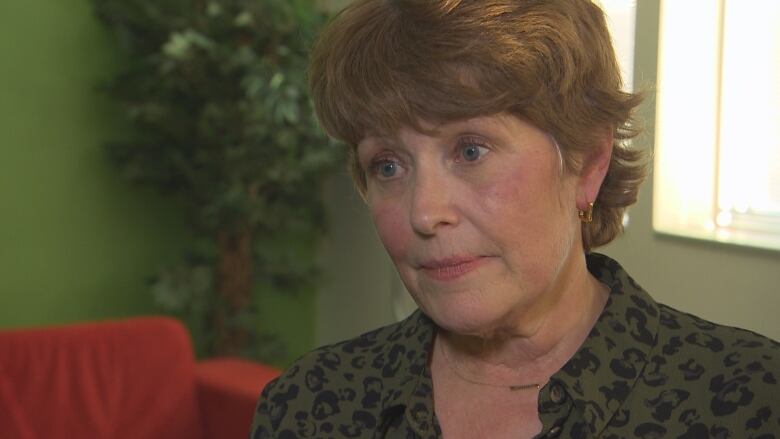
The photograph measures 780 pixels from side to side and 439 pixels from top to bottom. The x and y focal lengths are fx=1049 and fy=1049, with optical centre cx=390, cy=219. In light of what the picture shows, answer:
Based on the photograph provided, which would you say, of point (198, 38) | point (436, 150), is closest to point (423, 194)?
point (436, 150)

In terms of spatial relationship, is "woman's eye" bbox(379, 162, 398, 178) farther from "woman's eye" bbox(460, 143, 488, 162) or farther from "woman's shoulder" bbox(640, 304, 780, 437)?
"woman's shoulder" bbox(640, 304, 780, 437)

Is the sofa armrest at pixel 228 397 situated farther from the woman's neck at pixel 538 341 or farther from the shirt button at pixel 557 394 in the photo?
the shirt button at pixel 557 394

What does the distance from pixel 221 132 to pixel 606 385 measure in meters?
2.49

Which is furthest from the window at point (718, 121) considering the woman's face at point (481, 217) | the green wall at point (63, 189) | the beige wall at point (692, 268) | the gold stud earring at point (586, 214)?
the green wall at point (63, 189)

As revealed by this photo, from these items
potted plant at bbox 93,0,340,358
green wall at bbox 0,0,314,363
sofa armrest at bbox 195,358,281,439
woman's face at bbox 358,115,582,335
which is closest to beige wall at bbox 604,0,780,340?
sofa armrest at bbox 195,358,281,439

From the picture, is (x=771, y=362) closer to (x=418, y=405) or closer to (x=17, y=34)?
(x=418, y=405)

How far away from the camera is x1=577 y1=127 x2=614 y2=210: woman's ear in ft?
3.86

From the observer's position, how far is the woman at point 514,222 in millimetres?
1071

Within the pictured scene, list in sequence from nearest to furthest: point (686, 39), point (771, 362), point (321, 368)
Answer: point (771, 362), point (321, 368), point (686, 39)

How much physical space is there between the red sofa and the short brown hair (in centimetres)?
154

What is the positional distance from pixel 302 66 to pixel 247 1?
27 cm

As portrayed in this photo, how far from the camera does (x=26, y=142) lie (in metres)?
3.47

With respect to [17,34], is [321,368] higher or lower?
lower

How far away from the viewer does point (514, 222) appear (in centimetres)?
110
